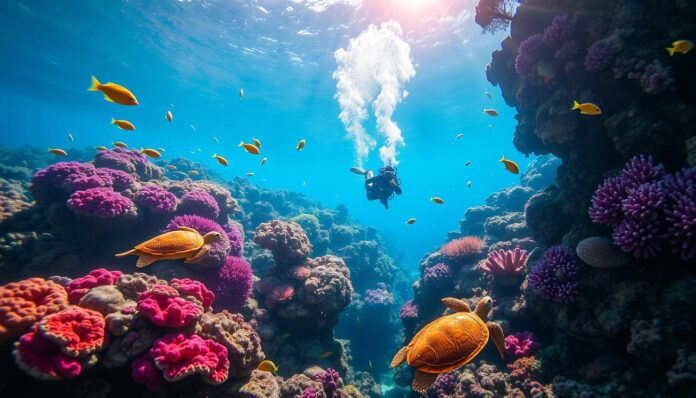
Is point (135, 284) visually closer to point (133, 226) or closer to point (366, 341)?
point (133, 226)

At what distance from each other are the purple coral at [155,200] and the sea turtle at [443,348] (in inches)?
285

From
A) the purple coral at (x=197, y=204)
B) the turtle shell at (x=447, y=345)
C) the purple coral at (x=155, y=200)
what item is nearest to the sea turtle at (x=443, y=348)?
the turtle shell at (x=447, y=345)

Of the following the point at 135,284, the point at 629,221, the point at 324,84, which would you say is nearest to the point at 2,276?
the point at 135,284

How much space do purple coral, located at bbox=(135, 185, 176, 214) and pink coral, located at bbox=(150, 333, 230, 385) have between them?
516 centimetres

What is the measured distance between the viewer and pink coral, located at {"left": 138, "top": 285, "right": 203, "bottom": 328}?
136 inches

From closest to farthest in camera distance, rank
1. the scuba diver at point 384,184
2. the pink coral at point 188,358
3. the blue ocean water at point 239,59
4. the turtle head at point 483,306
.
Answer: the pink coral at point 188,358
the turtle head at point 483,306
the scuba diver at point 384,184
the blue ocean water at point 239,59

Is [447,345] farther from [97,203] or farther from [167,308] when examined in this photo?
[97,203]

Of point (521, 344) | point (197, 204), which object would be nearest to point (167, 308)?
point (197, 204)

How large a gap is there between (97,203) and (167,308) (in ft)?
14.9

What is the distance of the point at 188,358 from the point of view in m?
3.30

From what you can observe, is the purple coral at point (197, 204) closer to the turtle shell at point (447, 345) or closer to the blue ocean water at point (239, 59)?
the turtle shell at point (447, 345)

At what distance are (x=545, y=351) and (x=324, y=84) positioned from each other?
27153mm

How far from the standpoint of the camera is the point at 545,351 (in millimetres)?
5273

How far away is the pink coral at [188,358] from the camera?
3098 mm
